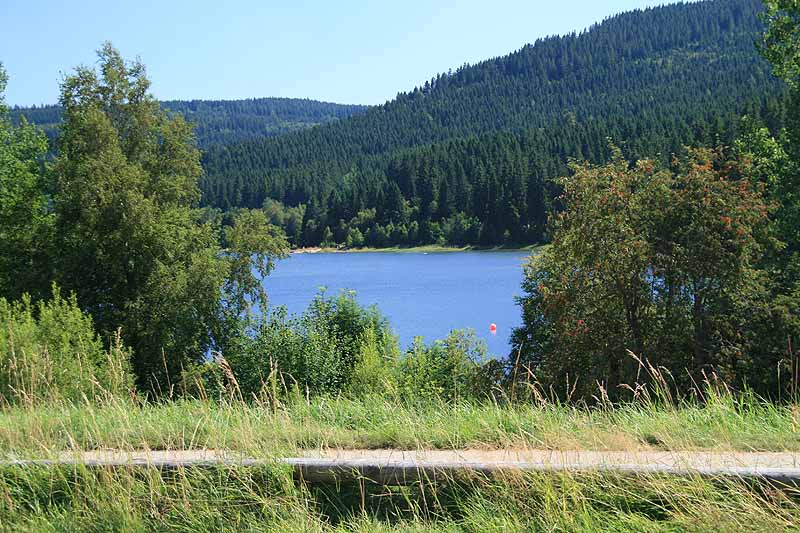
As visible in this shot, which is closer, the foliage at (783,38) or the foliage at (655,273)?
the foliage at (655,273)

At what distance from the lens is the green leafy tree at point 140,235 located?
89.1ft

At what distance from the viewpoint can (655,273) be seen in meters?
17.4

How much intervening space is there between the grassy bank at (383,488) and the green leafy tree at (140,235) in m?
22.7

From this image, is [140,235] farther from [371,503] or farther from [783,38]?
[371,503]

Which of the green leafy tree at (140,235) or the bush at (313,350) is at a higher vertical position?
the green leafy tree at (140,235)

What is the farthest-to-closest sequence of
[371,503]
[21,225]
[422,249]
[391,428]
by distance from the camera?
[422,249] < [21,225] < [391,428] < [371,503]

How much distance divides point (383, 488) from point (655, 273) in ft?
47.2

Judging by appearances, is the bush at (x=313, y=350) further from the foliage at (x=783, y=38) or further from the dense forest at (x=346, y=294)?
the foliage at (x=783, y=38)

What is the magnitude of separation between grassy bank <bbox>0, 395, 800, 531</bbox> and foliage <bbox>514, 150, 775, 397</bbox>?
11756 mm

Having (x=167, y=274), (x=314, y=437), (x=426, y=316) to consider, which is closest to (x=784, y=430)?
(x=314, y=437)

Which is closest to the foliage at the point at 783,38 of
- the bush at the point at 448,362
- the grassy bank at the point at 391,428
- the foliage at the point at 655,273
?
the foliage at the point at 655,273

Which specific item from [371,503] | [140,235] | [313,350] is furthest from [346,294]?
[371,503]

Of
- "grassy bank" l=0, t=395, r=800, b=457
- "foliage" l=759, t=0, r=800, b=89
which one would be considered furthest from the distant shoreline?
"grassy bank" l=0, t=395, r=800, b=457

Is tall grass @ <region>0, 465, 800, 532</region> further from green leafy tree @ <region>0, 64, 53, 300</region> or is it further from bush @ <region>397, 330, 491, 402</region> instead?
green leafy tree @ <region>0, 64, 53, 300</region>
